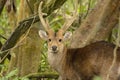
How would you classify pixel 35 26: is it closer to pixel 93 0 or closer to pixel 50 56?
pixel 50 56

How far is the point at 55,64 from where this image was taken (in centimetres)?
711

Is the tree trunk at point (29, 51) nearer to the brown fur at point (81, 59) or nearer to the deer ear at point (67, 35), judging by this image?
the brown fur at point (81, 59)

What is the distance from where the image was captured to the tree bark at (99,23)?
702 cm

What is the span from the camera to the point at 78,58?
6.93 m

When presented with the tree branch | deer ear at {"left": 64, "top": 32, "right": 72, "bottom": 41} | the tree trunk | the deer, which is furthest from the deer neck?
the tree branch

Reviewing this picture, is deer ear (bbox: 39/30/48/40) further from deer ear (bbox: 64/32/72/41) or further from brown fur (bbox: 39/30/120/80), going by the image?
deer ear (bbox: 64/32/72/41)

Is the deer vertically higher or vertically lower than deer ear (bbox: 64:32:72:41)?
lower

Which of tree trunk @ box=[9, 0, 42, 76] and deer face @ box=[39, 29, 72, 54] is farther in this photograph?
tree trunk @ box=[9, 0, 42, 76]

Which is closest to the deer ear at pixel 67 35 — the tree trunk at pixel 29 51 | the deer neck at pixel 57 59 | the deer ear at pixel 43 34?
the deer neck at pixel 57 59

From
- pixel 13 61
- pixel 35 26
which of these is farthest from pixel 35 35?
pixel 13 61

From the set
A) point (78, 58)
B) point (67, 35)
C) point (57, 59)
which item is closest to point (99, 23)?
point (67, 35)

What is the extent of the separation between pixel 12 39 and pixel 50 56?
71 cm

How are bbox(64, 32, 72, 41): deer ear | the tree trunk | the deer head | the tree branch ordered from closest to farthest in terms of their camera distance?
1. the tree branch
2. the deer head
3. bbox(64, 32, 72, 41): deer ear
4. the tree trunk

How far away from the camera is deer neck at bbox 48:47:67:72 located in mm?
7099
